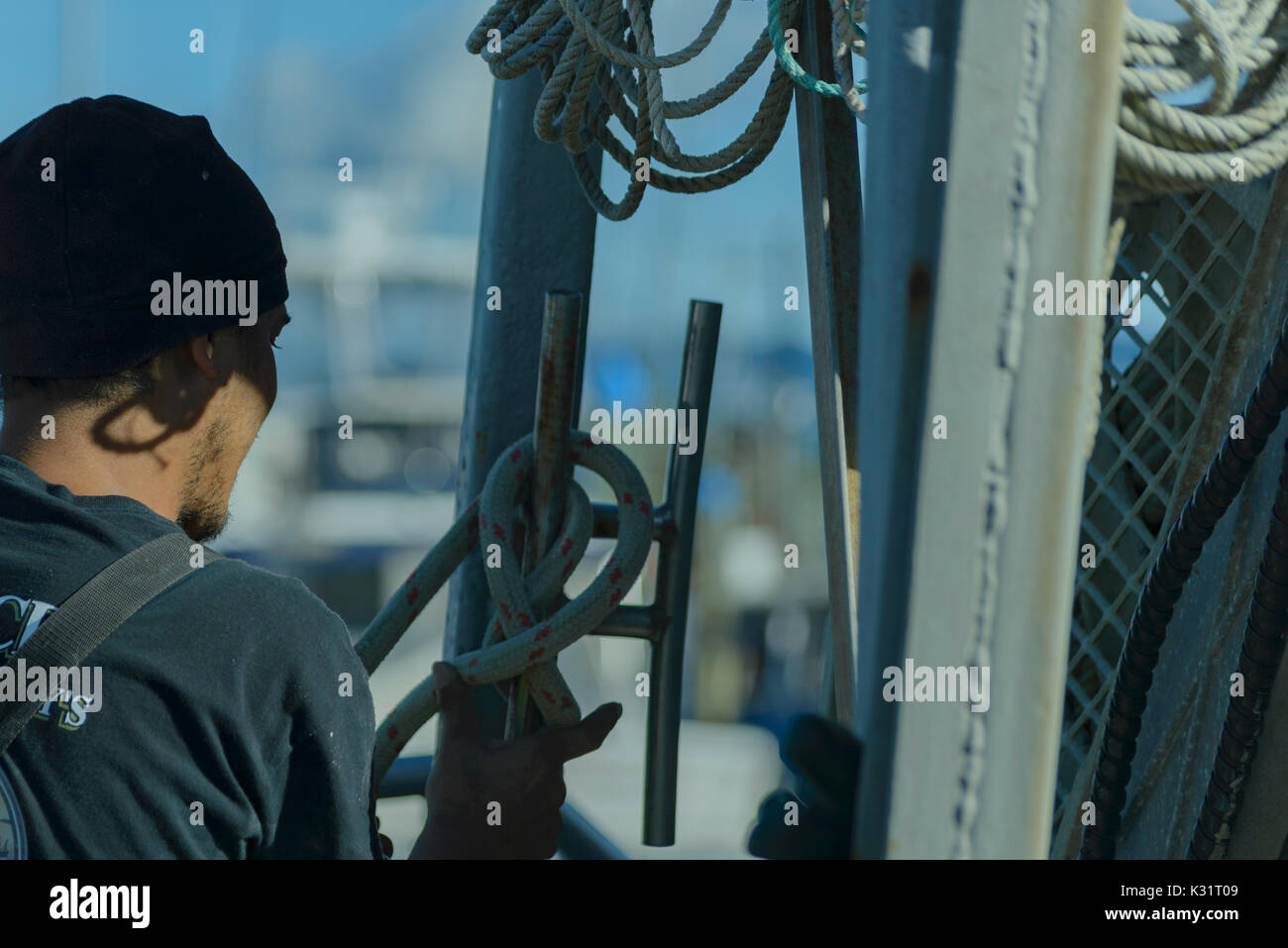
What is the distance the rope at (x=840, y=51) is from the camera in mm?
1309

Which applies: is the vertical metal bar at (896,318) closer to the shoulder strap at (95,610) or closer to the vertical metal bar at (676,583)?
the shoulder strap at (95,610)

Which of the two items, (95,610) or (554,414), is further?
(554,414)

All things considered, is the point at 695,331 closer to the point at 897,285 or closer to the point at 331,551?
the point at 897,285

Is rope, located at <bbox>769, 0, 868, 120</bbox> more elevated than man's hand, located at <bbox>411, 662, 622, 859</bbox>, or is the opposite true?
rope, located at <bbox>769, 0, 868, 120</bbox>

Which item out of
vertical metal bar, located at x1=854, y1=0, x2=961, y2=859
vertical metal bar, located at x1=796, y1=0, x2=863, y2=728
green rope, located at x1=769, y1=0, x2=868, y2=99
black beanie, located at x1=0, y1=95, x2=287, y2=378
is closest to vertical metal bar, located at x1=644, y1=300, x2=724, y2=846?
vertical metal bar, located at x1=796, y1=0, x2=863, y2=728

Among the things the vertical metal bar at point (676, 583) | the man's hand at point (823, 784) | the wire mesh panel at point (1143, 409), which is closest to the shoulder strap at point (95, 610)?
the man's hand at point (823, 784)

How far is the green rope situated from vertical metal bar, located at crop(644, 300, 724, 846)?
478 mm

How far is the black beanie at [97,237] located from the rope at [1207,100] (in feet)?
2.89

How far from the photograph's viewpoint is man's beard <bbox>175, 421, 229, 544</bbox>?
1.32 metres

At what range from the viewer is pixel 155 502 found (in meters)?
1.28

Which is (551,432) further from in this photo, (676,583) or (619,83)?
(619,83)

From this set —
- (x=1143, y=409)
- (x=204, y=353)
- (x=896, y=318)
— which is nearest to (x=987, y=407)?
(x=896, y=318)

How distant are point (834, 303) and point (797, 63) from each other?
28 cm

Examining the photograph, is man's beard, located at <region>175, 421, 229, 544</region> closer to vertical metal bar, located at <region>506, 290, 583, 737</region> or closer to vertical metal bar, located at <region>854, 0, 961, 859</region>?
vertical metal bar, located at <region>506, 290, 583, 737</region>
